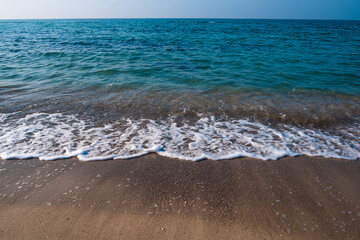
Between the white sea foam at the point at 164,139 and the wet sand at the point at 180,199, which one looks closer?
the wet sand at the point at 180,199

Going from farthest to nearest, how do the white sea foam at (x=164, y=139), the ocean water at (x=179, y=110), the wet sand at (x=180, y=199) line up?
the ocean water at (x=179, y=110) → the white sea foam at (x=164, y=139) → the wet sand at (x=180, y=199)

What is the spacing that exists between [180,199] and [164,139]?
162cm

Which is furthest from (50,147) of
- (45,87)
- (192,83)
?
(192,83)

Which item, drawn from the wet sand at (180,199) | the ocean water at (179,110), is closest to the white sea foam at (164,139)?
the ocean water at (179,110)

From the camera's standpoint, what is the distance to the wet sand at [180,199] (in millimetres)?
2160

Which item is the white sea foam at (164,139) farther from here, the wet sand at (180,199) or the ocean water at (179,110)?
the wet sand at (180,199)

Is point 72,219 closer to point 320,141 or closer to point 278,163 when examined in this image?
point 278,163

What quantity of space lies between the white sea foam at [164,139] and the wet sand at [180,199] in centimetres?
23

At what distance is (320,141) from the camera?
4.02m

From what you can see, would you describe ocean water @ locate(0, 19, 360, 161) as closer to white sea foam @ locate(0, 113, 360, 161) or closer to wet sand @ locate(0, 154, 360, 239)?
white sea foam @ locate(0, 113, 360, 161)

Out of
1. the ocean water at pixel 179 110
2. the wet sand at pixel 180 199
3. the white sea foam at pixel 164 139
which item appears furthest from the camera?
the ocean water at pixel 179 110

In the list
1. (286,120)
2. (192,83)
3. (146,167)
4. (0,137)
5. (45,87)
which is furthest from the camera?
(192,83)

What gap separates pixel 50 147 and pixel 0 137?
3.84 feet

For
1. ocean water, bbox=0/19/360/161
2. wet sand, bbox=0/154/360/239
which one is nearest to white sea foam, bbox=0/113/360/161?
ocean water, bbox=0/19/360/161
